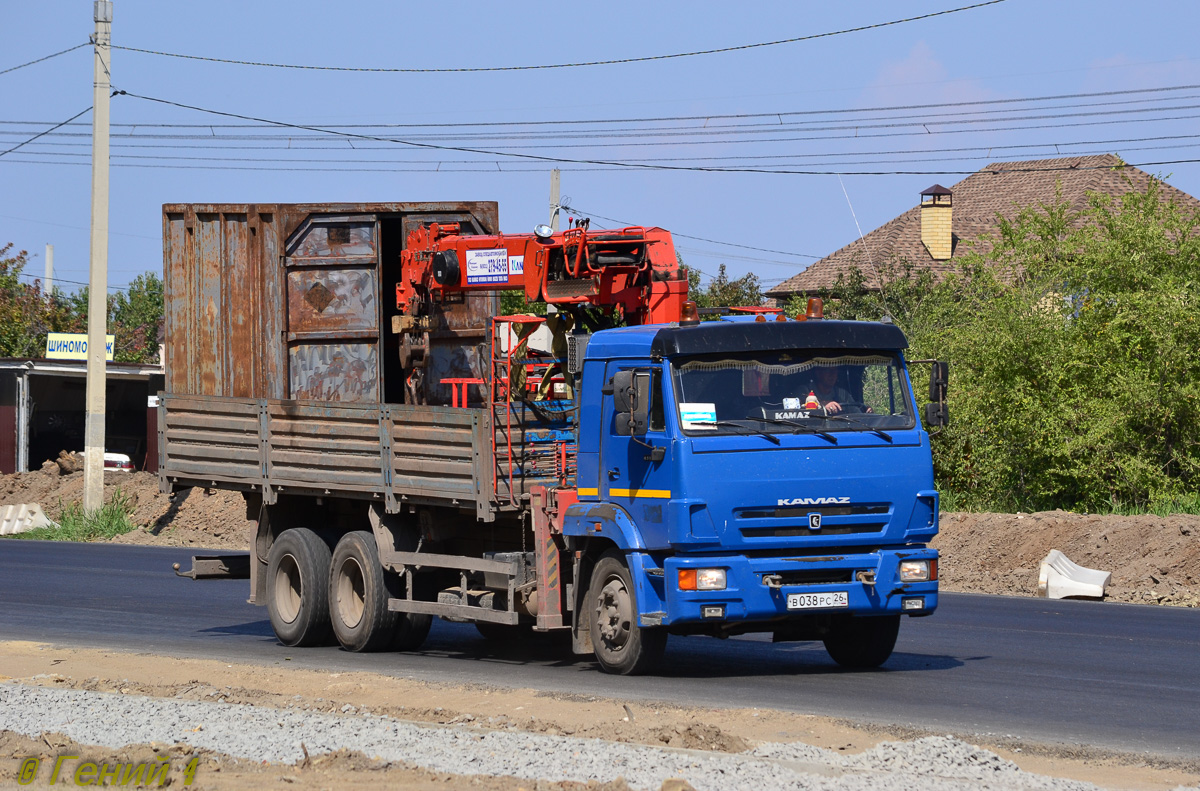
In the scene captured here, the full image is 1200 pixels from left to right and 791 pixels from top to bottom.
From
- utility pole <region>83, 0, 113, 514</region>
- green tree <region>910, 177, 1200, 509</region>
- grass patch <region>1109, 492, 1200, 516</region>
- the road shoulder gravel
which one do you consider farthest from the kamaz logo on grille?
utility pole <region>83, 0, 113, 514</region>

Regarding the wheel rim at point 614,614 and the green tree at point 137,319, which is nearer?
the wheel rim at point 614,614

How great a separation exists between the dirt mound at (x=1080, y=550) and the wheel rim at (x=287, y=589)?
378 inches

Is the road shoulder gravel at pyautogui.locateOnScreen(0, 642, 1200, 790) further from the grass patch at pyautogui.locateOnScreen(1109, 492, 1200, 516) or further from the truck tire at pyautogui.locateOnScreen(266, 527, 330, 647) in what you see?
the grass patch at pyautogui.locateOnScreen(1109, 492, 1200, 516)

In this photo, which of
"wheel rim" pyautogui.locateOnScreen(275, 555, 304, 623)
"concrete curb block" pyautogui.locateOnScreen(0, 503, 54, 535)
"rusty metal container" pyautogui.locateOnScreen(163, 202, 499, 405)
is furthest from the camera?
"concrete curb block" pyautogui.locateOnScreen(0, 503, 54, 535)

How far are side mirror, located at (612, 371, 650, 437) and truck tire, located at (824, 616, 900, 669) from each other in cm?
Result: 244

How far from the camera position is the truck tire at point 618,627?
10904mm

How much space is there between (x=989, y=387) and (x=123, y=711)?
61.7ft

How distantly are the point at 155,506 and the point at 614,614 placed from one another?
24.9 metres

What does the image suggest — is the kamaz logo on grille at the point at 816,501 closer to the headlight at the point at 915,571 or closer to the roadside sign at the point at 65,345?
the headlight at the point at 915,571

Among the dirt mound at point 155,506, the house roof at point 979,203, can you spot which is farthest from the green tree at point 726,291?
the dirt mound at point 155,506

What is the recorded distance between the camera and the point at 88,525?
102ft

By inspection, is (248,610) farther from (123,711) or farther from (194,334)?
(123,711)

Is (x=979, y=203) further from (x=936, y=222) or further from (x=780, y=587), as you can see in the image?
(x=780, y=587)

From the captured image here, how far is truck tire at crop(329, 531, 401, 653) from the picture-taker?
13164 mm
